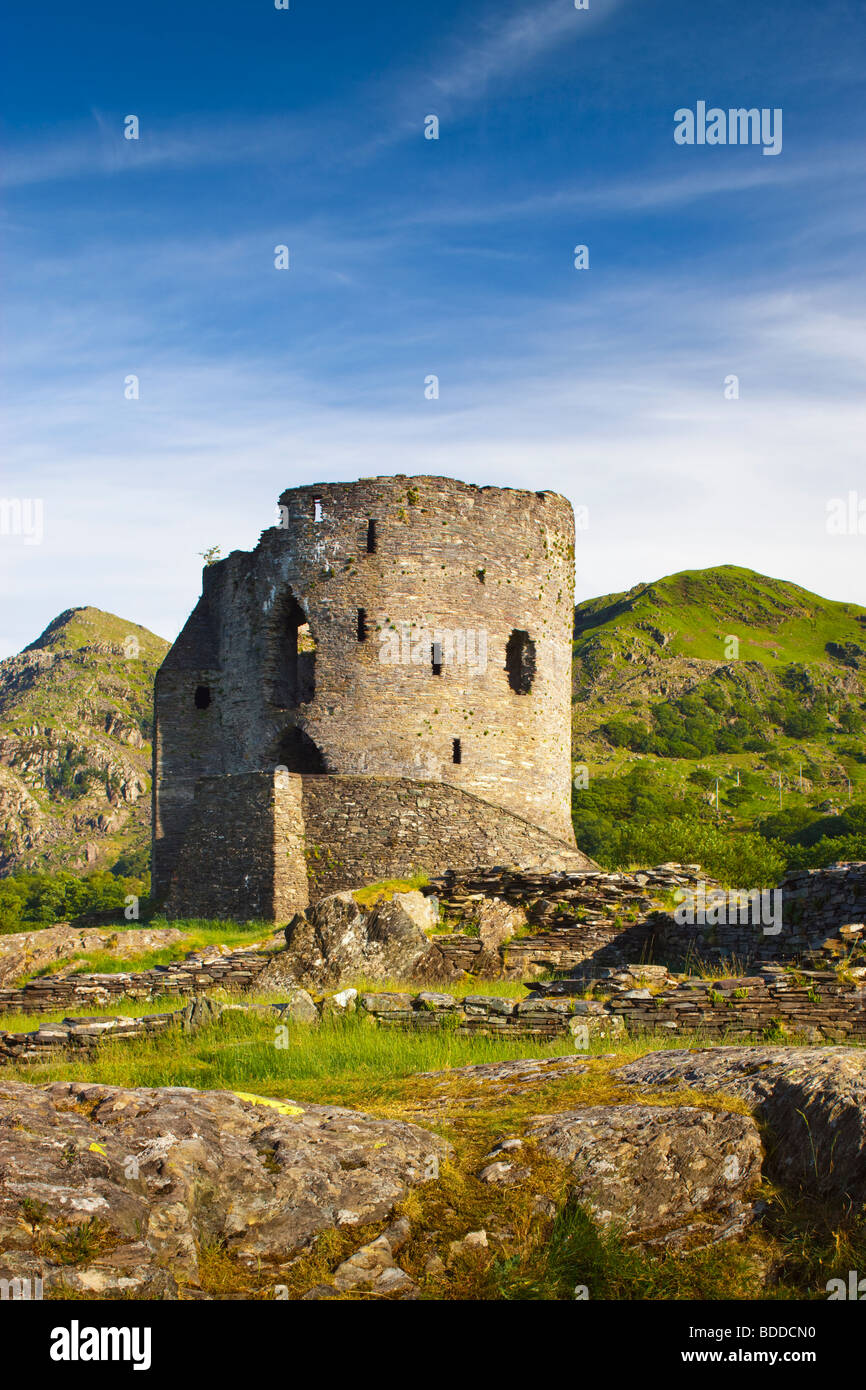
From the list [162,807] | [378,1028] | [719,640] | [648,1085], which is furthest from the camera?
[719,640]

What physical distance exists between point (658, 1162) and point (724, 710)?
404 ft

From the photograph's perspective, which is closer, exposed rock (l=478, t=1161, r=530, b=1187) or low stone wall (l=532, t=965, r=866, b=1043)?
exposed rock (l=478, t=1161, r=530, b=1187)

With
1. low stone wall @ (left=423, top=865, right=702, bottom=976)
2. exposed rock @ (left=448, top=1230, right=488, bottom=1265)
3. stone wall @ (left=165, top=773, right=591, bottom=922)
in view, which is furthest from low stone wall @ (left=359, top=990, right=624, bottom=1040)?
stone wall @ (left=165, top=773, right=591, bottom=922)

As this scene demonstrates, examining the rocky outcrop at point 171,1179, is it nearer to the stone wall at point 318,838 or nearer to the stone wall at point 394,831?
the stone wall at point 318,838

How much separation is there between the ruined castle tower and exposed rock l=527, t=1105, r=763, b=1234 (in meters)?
17.4

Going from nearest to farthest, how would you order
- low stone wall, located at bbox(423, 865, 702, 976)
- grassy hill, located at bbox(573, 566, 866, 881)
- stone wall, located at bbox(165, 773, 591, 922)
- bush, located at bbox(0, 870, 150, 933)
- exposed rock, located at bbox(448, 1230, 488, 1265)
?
exposed rock, located at bbox(448, 1230, 488, 1265), low stone wall, located at bbox(423, 865, 702, 976), stone wall, located at bbox(165, 773, 591, 922), bush, located at bbox(0, 870, 150, 933), grassy hill, located at bbox(573, 566, 866, 881)

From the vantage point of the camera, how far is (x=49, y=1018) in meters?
15.0

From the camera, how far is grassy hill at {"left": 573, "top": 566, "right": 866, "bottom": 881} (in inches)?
3162

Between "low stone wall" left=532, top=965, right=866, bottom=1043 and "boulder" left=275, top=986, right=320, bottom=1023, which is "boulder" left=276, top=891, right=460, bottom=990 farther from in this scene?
"low stone wall" left=532, top=965, right=866, bottom=1043

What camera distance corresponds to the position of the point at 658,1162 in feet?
21.1

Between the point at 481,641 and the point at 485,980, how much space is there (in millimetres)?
11978

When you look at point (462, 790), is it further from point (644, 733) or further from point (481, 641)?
point (644, 733)

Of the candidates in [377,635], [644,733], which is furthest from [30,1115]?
[644,733]

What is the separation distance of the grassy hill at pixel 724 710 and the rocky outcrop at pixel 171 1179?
50.5 m
